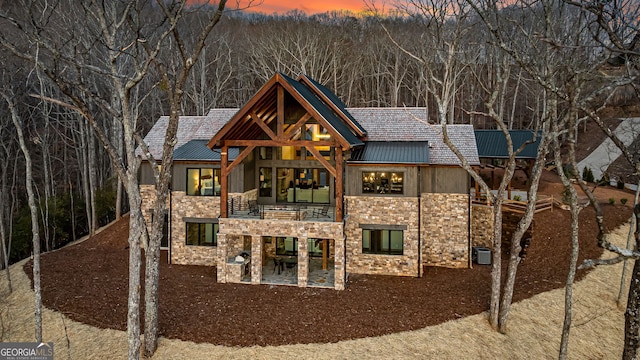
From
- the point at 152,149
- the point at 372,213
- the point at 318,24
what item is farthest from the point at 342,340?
the point at 318,24

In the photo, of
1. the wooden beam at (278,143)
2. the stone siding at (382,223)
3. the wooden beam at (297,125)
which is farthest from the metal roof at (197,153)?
the stone siding at (382,223)

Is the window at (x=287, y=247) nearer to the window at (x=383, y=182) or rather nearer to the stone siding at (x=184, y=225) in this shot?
the stone siding at (x=184, y=225)

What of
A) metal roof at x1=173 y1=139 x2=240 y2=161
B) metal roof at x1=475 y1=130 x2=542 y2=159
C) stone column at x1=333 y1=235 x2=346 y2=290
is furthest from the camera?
metal roof at x1=475 y1=130 x2=542 y2=159

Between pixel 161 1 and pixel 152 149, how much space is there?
12.5 meters

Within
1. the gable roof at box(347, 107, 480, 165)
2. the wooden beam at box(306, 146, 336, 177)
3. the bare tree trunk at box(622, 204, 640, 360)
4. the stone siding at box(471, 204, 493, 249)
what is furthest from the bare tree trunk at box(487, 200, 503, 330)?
the stone siding at box(471, 204, 493, 249)

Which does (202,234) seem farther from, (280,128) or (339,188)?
(339,188)

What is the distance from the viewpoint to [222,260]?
16.3 meters

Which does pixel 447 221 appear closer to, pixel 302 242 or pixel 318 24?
pixel 302 242

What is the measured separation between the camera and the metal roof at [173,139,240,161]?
1839 cm

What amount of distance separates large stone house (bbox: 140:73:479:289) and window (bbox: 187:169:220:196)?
0.16 ft

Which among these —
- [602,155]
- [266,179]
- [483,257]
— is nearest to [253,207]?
[266,179]

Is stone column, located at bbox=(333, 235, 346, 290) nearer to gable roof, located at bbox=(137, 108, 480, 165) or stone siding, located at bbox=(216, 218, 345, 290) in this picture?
stone siding, located at bbox=(216, 218, 345, 290)

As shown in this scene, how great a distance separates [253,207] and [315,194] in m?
2.98

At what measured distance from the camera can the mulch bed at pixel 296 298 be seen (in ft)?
39.5
